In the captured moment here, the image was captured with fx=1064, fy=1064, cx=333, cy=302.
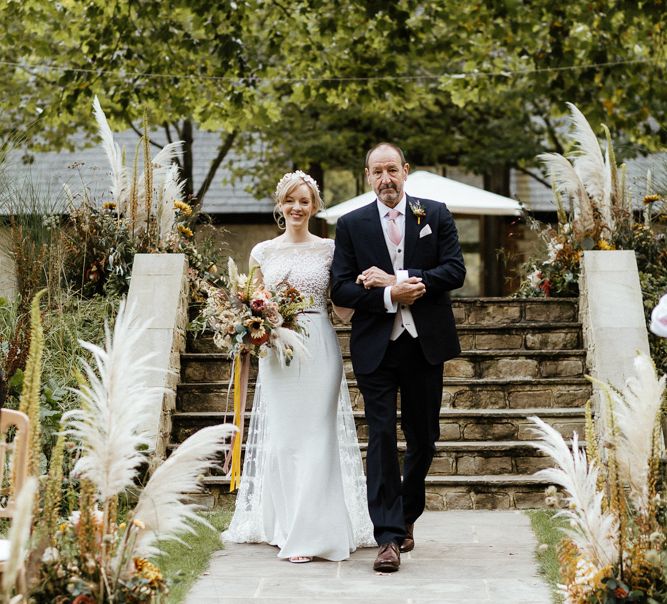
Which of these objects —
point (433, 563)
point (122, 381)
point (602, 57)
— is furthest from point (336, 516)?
point (602, 57)

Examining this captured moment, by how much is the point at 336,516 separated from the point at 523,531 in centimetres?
135

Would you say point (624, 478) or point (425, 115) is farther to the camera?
point (425, 115)

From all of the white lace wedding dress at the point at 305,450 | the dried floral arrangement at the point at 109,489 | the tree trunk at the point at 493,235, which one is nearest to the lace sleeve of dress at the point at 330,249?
the white lace wedding dress at the point at 305,450

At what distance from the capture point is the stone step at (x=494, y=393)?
8648 millimetres

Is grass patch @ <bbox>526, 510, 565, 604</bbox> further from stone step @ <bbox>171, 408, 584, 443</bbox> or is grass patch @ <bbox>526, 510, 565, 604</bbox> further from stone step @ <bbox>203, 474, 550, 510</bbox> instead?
stone step @ <bbox>171, 408, 584, 443</bbox>

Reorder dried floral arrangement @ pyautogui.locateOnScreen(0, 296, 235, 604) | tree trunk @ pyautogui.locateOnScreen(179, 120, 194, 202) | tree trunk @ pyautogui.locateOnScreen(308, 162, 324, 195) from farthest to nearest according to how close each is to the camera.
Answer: tree trunk @ pyautogui.locateOnScreen(308, 162, 324, 195)
tree trunk @ pyautogui.locateOnScreen(179, 120, 194, 202)
dried floral arrangement @ pyautogui.locateOnScreen(0, 296, 235, 604)

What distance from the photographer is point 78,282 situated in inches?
387

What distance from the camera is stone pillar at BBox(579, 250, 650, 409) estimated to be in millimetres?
8109

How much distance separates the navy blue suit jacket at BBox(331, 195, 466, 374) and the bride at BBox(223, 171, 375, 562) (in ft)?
1.08

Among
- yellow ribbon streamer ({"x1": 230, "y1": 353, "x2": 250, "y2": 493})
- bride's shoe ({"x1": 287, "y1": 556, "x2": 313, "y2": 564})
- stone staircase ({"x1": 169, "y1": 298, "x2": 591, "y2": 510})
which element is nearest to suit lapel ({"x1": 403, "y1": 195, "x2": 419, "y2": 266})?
yellow ribbon streamer ({"x1": 230, "y1": 353, "x2": 250, "y2": 493})

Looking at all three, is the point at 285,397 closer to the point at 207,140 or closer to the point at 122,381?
the point at 122,381

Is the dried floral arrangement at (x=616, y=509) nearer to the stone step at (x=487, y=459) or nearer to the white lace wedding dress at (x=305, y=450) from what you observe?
the white lace wedding dress at (x=305, y=450)

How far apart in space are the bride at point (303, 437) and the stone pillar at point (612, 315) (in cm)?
251

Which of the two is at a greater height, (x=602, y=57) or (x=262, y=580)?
(x=602, y=57)
